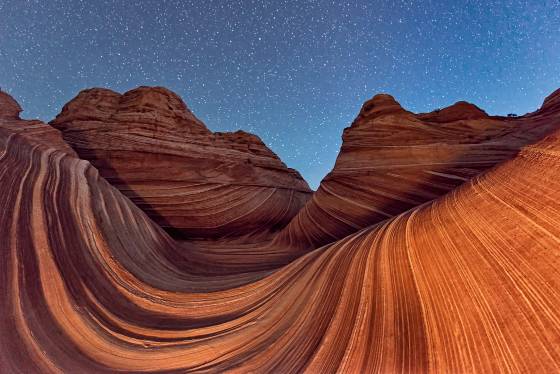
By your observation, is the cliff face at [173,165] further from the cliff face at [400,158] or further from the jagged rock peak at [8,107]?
the cliff face at [400,158]

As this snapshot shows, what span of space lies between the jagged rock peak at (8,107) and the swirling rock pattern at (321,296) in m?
3.28

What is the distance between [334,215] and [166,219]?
3.91m

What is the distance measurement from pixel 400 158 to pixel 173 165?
5.35 m

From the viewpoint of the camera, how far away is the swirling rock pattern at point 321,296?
5.85 ft

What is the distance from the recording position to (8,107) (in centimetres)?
706

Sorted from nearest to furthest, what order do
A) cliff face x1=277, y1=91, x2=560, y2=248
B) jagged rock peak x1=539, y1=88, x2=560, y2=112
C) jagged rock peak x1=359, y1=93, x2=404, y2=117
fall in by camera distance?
1. cliff face x1=277, y1=91, x2=560, y2=248
2. jagged rock peak x1=539, y1=88, x2=560, y2=112
3. jagged rock peak x1=359, y1=93, x2=404, y2=117

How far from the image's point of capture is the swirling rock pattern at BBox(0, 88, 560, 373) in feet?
5.85

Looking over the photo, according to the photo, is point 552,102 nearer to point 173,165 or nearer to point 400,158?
point 400,158

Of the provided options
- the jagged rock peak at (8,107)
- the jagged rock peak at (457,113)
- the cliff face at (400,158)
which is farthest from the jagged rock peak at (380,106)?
the jagged rock peak at (8,107)

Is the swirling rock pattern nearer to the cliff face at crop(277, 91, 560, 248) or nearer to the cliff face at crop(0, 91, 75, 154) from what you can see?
the cliff face at crop(0, 91, 75, 154)

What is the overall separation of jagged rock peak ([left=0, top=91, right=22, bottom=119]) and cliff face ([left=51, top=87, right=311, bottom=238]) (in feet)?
3.34

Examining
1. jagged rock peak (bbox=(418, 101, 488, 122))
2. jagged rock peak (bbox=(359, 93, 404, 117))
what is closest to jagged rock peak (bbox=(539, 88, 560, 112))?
jagged rock peak (bbox=(418, 101, 488, 122))

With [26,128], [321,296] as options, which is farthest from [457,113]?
[26,128]

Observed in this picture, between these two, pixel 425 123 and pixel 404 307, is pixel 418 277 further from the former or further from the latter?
pixel 425 123
